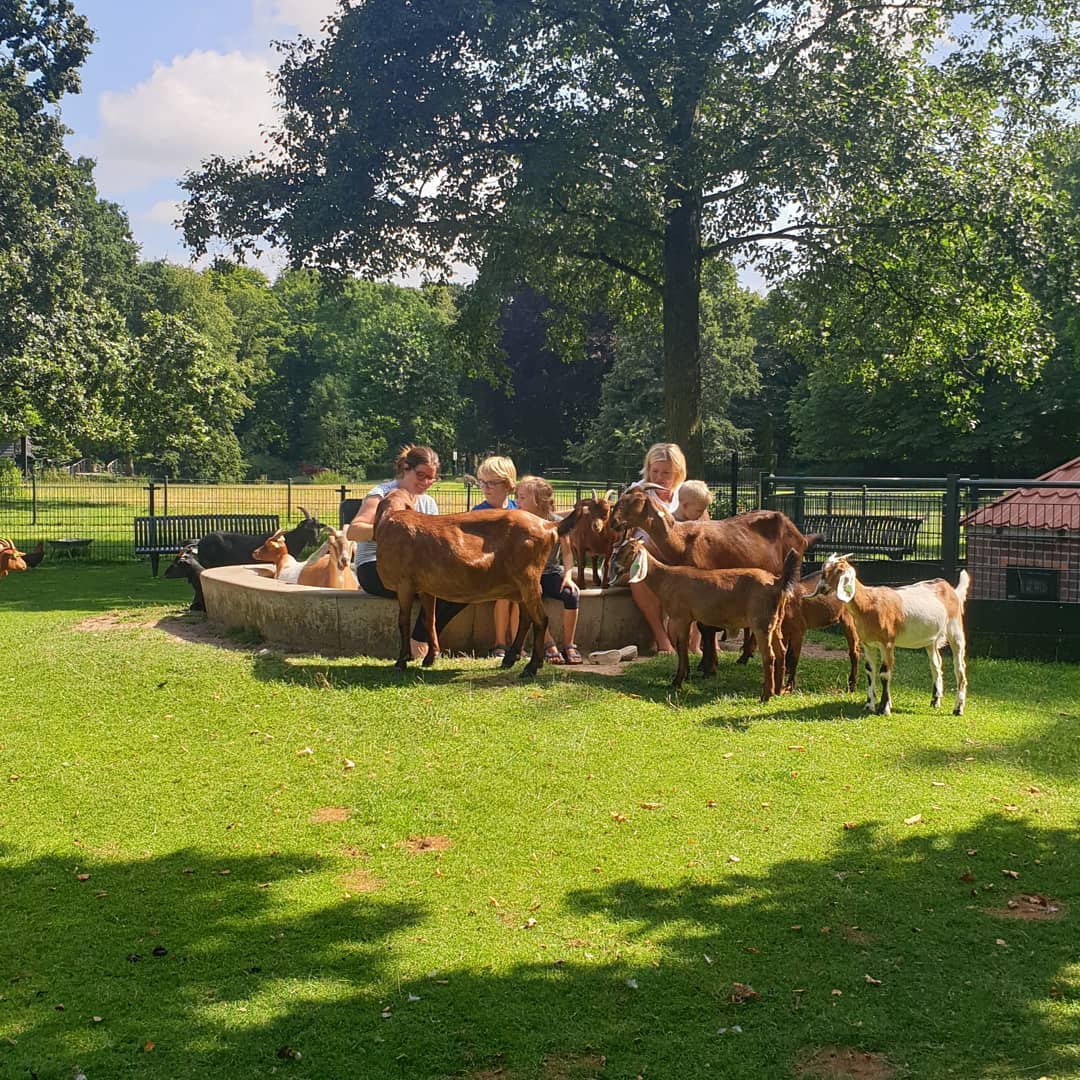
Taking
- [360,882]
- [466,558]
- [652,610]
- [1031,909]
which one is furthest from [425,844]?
[652,610]

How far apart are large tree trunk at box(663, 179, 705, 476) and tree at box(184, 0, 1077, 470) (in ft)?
0.13

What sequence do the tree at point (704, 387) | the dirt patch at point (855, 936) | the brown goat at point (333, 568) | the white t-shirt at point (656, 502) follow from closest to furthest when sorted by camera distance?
1. the dirt patch at point (855, 936)
2. the white t-shirt at point (656, 502)
3. the brown goat at point (333, 568)
4. the tree at point (704, 387)

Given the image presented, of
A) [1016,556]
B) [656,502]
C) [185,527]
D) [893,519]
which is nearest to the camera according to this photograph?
[656,502]

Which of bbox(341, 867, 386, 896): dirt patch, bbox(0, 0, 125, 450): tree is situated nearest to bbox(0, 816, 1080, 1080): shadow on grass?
bbox(341, 867, 386, 896): dirt patch

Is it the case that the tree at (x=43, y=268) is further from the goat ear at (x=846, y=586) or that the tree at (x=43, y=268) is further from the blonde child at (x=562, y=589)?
the goat ear at (x=846, y=586)

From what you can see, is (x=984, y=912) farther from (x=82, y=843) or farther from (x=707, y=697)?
(x=82, y=843)

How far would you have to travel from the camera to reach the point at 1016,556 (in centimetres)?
1338

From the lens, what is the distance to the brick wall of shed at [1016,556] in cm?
1255

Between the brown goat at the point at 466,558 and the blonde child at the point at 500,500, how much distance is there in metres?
0.71

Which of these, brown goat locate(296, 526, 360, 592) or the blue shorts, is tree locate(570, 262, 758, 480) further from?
the blue shorts

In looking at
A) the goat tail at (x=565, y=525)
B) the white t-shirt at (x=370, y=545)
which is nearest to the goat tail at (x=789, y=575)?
the goat tail at (x=565, y=525)

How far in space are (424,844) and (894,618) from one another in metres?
4.04

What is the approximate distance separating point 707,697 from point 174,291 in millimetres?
73550

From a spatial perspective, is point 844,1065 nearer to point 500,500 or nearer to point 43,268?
point 500,500
